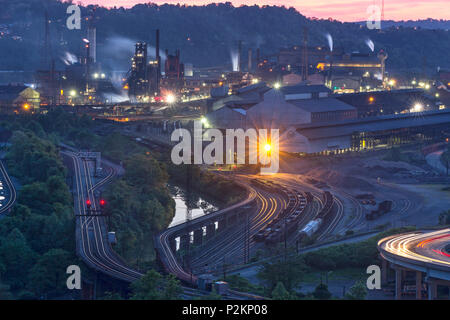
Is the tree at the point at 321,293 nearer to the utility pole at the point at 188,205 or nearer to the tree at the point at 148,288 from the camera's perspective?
the tree at the point at 148,288

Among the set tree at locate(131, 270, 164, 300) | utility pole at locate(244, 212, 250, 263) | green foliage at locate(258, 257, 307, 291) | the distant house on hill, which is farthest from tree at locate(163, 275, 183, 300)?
the distant house on hill

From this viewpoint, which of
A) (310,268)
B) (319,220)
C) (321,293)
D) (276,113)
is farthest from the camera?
(276,113)

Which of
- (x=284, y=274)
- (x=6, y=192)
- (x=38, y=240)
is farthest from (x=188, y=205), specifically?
(x=284, y=274)

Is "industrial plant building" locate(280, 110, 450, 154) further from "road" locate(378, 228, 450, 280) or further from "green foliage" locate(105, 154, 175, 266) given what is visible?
"road" locate(378, 228, 450, 280)

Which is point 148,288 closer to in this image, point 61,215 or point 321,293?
point 321,293

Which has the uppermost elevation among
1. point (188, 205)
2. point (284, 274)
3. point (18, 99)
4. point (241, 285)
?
point (18, 99)
